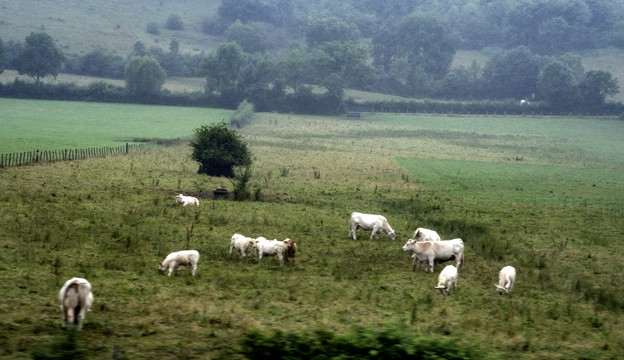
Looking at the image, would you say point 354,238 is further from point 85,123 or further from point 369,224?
point 85,123

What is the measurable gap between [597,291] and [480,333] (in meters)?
7.15

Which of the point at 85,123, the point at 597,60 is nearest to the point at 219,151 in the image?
the point at 85,123

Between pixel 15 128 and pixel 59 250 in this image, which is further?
pixel 15 128

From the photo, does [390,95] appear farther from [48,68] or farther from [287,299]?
[287,299]

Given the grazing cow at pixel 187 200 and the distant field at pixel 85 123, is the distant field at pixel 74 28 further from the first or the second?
the grazing cow at pixel 187 200

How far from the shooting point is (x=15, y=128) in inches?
3182

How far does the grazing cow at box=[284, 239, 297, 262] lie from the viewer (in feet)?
78.7

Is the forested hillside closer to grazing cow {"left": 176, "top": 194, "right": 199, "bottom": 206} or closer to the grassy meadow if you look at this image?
the grassy meadow

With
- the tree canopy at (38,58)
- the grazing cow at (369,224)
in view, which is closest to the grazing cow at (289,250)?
the grazing cow at (369,224)

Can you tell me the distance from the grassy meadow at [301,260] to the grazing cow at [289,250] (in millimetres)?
550

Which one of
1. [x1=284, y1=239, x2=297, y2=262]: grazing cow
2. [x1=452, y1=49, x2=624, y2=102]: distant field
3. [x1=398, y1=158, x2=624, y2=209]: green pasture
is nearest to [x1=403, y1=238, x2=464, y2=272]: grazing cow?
[x1=284, y1=239, x2=297, y2=262]: grazing cow

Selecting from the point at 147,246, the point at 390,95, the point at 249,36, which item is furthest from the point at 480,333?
the point at 249,36

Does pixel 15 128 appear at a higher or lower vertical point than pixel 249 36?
lower

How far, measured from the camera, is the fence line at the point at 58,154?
48469 mm
